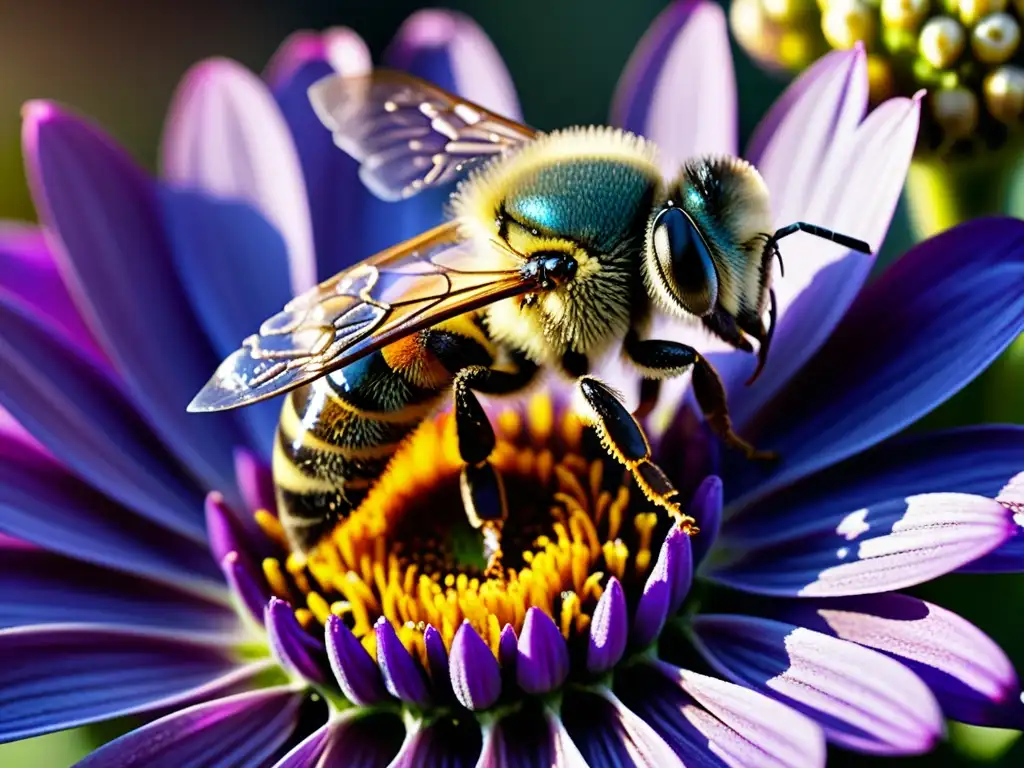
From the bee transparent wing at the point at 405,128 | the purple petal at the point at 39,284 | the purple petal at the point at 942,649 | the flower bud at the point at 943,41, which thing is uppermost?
the purple petal at the point at 39,284

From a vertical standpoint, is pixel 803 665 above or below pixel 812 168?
below

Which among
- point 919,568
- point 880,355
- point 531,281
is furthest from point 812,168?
point 919,568

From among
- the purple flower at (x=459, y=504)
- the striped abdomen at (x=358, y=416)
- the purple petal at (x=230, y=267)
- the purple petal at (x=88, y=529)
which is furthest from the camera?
the purple petal at (x=230, y=267)

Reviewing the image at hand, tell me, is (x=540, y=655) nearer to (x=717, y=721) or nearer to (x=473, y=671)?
(x=473, y=671)

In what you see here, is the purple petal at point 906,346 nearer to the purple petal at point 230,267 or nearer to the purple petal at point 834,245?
the purple petal at point 834,245

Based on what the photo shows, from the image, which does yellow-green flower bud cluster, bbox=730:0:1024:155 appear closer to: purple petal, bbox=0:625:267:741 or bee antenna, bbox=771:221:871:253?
bee antenna, bbox=771:221:871:253

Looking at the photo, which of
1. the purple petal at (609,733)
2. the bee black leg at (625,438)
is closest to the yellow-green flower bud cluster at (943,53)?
the bee black leg at (625,438)

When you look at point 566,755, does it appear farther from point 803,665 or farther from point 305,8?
point 305,8

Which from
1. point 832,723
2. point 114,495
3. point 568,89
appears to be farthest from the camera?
point 568,89
